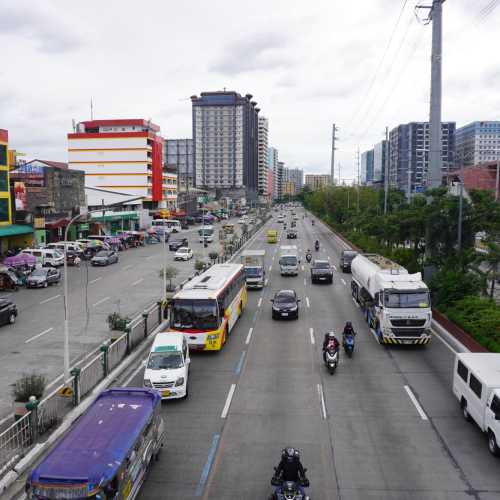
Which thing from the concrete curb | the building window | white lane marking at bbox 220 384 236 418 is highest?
the building window

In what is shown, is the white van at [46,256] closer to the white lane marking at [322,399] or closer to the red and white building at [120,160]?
the white lane marking at [322,399]

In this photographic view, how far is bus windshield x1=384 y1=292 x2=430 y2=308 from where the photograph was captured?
24078 millimetres

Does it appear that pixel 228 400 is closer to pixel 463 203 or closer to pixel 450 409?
pixel 450 409

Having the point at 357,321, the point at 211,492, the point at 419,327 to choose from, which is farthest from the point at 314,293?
the point at 211,492

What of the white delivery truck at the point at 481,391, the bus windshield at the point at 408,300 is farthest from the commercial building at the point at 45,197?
the white delivery truck at the point at 481,391

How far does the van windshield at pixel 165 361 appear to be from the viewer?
59.4ft

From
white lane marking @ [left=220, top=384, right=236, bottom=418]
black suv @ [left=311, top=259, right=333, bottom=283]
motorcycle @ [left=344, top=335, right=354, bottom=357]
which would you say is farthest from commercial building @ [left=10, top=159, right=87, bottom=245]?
white lane marking @ [left=220, top=384, right=236, bottom=418]

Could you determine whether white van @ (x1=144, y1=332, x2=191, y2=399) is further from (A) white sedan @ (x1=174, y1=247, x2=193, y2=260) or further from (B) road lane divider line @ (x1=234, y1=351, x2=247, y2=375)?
(A) white sedan @ (x1=174, y1=247, x2=193, y2=260)

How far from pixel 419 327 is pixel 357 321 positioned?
6.54 m

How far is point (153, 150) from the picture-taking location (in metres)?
108

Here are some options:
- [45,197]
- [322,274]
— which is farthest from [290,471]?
[45,197]

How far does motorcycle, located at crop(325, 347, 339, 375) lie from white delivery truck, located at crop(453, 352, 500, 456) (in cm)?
480

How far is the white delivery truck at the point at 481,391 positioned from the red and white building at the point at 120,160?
9108 cm

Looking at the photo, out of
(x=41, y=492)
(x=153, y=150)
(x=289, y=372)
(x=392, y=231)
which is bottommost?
(x=289, y=372)
